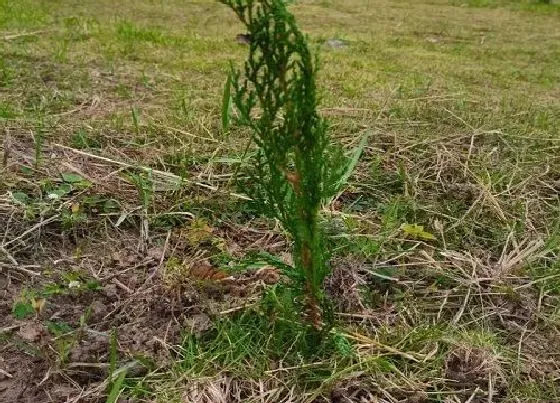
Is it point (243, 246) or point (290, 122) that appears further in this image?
point (243, 246)

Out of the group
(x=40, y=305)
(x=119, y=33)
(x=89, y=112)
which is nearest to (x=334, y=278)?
(x=40, y=305)

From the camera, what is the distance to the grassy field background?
1227 mm

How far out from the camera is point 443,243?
64.8 inches

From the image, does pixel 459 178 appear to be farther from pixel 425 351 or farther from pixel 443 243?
pixel 425 351

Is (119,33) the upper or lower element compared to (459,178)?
upper

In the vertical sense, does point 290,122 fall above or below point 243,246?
above

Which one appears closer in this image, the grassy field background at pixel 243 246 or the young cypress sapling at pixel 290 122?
the young cypress sapling at pixel 290 122

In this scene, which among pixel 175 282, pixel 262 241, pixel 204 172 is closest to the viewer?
pixel 175 282

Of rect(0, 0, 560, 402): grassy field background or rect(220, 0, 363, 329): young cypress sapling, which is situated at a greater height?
rect(220, 0, 363, 329): young cypress sapling

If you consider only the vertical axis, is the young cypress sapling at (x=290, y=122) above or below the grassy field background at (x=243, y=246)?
above

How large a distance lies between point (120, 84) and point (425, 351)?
1.84 meters

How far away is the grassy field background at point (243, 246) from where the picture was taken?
1.23 metres

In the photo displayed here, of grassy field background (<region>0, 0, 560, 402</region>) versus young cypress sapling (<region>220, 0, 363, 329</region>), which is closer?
Answer: young cypress sapling (<region>220, 0, 363, 329</region>)

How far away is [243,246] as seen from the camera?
5.30 feet
